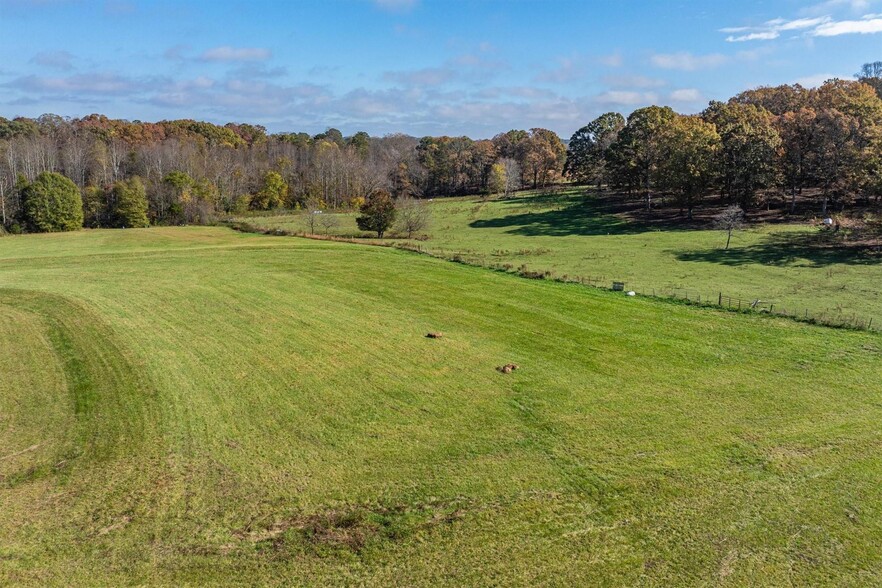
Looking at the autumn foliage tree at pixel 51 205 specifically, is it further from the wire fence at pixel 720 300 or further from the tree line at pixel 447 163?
the wire fence at pixel 720 300

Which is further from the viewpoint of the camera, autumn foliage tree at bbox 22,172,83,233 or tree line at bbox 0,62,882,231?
autumn foliage tree at bbox 22,172,83,233

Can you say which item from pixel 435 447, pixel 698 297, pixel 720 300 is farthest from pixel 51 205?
pixel 720 300

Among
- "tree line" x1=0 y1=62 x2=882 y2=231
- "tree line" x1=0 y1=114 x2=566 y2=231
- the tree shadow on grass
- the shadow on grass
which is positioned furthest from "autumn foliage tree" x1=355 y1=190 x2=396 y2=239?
the tree shadow on grass

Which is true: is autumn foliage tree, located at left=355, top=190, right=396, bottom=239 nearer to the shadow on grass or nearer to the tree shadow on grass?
the shadow on grass

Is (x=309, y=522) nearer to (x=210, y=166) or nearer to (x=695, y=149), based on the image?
(x=695, y=149)

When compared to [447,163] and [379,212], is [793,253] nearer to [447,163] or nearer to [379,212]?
[379,212]

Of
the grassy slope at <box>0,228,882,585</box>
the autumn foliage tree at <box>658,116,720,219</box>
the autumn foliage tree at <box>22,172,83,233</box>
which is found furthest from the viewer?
the autumn foliage tree at <box>22,172,83,233</box>
